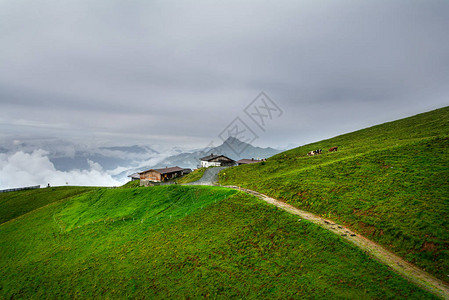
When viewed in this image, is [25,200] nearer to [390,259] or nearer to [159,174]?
[159,174]

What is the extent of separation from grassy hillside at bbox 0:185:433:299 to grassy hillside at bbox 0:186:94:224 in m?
35.5

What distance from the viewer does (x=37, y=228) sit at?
36.2 metres

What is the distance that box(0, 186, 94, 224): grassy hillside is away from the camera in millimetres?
57763

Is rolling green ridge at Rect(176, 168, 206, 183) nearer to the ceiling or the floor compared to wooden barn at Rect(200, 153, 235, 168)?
nearer to the floor

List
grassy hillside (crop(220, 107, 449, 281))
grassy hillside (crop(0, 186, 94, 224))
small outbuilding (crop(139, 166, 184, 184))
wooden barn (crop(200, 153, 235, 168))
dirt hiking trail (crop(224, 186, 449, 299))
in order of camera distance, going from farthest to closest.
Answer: wooden barn (crop(200, 153, 235, 168)) → small outbuilding (crop(139, 166, 184, 184)) → grassy hillside (crop(0, 186, 94, 224)) → grassy hillside (crop(220, 107, 449, 281)) → dirt hiking trail (crop(224, 186, 449, 299))

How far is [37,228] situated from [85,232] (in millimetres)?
→ 16554

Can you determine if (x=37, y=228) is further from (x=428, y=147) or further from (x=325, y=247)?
(x=428, y=147)

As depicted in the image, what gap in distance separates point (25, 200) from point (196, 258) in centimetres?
8650

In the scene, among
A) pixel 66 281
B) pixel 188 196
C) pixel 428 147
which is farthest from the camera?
pixel 188 196

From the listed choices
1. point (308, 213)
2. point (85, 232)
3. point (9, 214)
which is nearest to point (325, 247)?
point (308, 213)

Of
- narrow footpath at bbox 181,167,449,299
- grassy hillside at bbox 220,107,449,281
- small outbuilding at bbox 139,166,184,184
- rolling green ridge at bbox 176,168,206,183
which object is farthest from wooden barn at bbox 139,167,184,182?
narrow footpath at bbox 181,167,449,299

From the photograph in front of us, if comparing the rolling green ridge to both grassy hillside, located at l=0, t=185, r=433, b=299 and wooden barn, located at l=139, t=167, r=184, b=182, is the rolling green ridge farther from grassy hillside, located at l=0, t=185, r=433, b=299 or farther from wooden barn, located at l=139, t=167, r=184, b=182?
grassy hillside, located at l=0, t=185, r=433, b=299

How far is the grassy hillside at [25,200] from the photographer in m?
57.8

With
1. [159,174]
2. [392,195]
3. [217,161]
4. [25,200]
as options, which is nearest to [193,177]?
[159,174]
